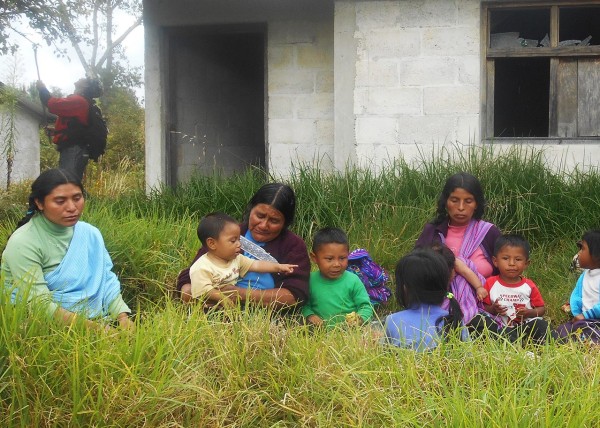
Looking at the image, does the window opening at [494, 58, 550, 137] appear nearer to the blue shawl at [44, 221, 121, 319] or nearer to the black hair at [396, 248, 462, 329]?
the black hair at [396, 248, 462, 329]

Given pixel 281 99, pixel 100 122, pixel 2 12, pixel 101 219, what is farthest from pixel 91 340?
pixel 2 12

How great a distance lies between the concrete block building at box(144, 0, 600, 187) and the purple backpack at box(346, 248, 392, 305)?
286 cm

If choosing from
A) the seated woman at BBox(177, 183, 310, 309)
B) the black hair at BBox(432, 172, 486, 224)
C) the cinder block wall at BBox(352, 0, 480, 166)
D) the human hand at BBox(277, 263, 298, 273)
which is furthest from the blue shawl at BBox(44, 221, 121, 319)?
the cinder block wall at BBox(352, 0, 480, 166)

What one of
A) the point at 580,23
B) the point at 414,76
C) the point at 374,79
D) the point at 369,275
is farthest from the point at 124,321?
the point at 580,23

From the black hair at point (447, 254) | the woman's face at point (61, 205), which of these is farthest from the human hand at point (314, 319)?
the woman's face at point (61, 205)

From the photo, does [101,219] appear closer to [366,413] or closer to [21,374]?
[21,374]

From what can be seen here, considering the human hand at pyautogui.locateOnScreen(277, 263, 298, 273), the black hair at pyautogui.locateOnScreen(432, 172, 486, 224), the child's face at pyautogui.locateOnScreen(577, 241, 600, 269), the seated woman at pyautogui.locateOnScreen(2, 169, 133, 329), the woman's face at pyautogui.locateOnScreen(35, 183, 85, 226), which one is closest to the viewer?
the seated woman at pyautogui.locateOnScreen(2, 169, 133, 329)

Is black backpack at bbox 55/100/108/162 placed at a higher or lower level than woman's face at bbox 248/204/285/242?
higher

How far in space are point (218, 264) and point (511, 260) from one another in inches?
70.1

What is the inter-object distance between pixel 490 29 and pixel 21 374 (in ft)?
22.4

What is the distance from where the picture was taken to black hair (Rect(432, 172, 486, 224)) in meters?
5.43

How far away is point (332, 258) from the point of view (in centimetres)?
509

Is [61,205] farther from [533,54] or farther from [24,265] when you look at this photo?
[533,54]

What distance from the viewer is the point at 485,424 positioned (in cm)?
314
